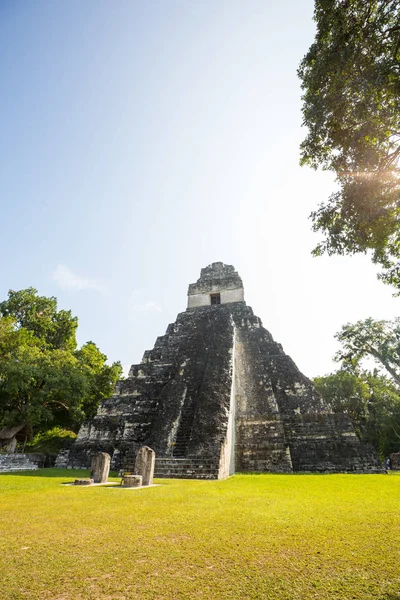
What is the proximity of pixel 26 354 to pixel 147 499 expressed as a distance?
1327cm

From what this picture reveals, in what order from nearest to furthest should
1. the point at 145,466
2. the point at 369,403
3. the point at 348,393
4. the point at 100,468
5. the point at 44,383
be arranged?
1. the point at 145,466
2. the point at 100,468
3. the point at 44,383
4. the point at 369,403
5. the point at 348,393

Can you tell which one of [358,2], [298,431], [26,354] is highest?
[358,2]

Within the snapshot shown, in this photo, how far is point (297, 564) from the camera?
7.88ft

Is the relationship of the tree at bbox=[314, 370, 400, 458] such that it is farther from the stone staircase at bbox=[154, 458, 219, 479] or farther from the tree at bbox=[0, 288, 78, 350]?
the tree at bbox=[0, 288, 78, 350]

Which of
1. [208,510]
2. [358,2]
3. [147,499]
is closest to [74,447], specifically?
[147,499]

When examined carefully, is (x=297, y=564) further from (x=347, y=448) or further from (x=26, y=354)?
(x=26, y=354)

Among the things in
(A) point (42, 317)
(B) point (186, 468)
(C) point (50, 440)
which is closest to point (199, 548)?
(B) point (186, 468)

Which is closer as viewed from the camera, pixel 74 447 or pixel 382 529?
pixel 382 529

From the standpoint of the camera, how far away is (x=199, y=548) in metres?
2.76

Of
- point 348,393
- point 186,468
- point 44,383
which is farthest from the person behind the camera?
point 348,393

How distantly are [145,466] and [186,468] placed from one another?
1888 mm

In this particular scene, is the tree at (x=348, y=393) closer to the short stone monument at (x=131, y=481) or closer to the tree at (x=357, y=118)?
the tree at (x=357, y=118)

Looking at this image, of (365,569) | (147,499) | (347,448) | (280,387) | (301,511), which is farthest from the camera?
(280,387)

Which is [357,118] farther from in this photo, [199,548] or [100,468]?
[100,468]
